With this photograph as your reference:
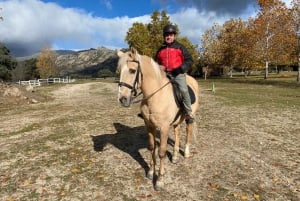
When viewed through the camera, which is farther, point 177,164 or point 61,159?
point 61,159

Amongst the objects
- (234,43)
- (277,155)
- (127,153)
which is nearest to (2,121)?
(127,153)

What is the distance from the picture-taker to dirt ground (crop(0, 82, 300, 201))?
6.88 meters

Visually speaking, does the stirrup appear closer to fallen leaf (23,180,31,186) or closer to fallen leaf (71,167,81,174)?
fallen leaf (71,167,81,174)

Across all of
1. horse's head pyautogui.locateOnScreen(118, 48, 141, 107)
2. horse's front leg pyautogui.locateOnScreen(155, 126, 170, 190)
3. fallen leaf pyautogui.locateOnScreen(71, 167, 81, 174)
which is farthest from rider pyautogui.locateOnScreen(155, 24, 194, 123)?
fallen leaf pyautogui.locateOnScreen(71, 167, 81, 174)

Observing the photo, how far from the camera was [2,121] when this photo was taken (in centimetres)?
1582

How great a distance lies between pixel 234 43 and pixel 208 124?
161 feet

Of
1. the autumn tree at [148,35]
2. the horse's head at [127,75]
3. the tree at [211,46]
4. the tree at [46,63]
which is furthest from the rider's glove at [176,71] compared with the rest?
the tree at [46,63]

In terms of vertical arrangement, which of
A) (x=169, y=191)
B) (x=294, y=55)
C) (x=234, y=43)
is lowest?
(x=169, y=191)

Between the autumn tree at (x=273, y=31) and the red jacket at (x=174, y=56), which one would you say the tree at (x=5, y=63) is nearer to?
the autumn tree at (x=273, y=31)

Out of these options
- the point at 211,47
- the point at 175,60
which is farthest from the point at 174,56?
the point at 211,47

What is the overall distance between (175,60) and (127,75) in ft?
6.08

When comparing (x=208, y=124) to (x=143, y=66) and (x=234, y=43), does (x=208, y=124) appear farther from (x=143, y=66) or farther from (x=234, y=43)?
(x=234, y=43)

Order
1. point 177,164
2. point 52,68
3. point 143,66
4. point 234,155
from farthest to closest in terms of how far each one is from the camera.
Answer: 1. point 52,68
2. point 234,155
3. point 177,164
4. point 143,66

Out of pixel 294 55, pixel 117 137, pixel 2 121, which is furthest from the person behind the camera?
pixel 294 55
